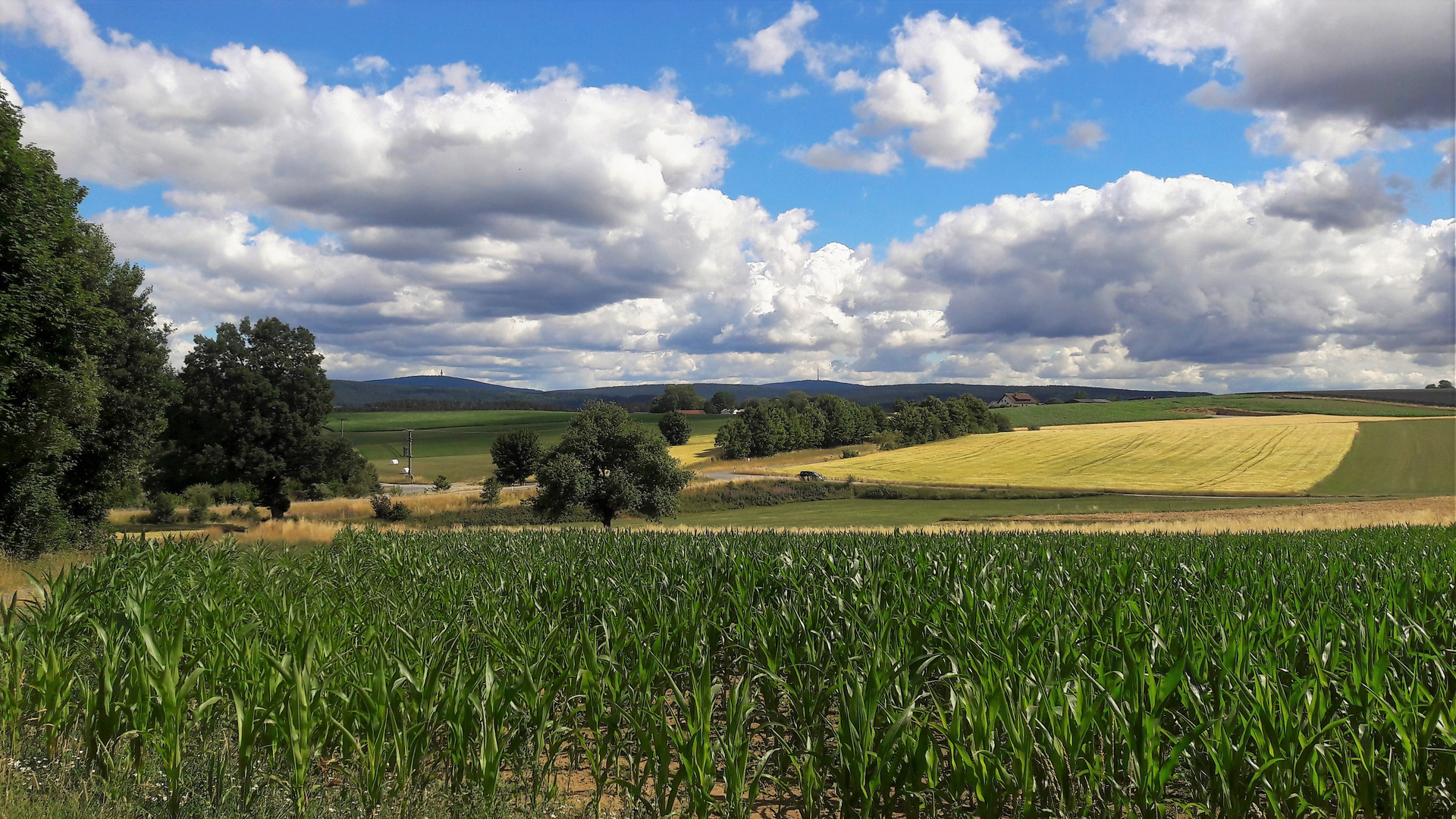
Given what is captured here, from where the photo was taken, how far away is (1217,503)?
1961 inches

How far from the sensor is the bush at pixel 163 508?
Result: 5403 cm

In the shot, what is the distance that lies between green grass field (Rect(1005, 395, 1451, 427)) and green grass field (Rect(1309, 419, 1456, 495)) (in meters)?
32.3

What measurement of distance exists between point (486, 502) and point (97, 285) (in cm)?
3629

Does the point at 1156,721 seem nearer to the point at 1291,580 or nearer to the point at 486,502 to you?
the point at 1291,580

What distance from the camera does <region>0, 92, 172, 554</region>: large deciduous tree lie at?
62.6ft

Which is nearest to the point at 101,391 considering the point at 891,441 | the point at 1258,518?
the point at 1258,518

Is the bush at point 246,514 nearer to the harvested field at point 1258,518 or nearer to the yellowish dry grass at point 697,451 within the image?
the yellowish dry grass at point 697,451

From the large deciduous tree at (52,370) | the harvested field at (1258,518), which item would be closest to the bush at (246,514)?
the large deciduous tree at (52,370)

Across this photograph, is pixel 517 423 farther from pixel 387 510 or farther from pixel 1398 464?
pixel 1398 464

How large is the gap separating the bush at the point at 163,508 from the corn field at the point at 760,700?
180 ft

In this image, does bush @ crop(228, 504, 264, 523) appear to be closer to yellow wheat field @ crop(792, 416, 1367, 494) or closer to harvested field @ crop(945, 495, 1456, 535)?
harvested field @ crop(945, 495, 1456, 535)

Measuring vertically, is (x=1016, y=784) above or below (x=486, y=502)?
above

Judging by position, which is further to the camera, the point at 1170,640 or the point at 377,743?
the point at 1170,640

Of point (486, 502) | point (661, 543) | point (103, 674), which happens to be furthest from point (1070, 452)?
point (103, 674)
